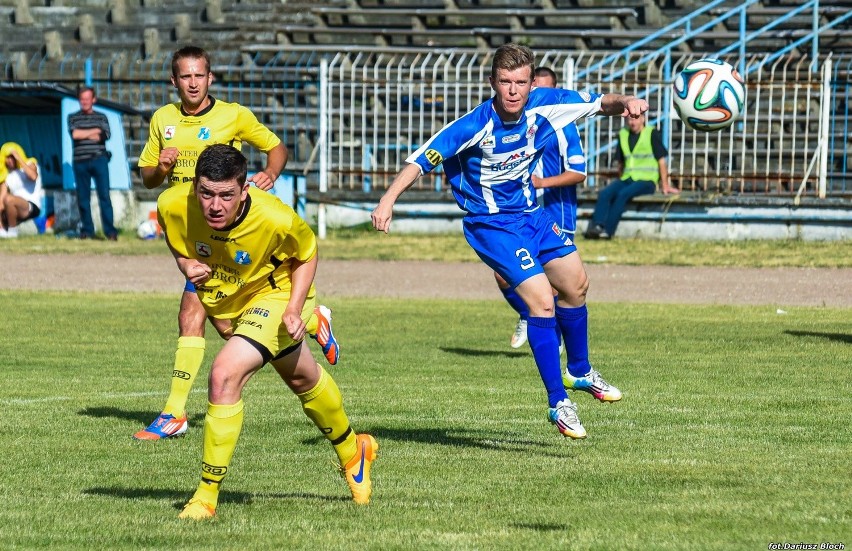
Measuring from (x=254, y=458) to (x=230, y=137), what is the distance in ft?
7.33

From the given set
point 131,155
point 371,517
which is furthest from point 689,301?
point 131,155

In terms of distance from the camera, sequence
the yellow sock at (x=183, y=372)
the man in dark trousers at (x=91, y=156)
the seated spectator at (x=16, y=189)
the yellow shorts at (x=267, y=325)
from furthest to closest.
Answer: the seated spectator at (x=16, y=189) → the man in dark trousers at (x=91, y=156) → the yellow sock at (x=183, y=372) → the yellow shorts at (x=267, y=325)

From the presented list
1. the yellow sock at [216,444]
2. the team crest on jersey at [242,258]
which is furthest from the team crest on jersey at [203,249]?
the yellow sock at [216,444]

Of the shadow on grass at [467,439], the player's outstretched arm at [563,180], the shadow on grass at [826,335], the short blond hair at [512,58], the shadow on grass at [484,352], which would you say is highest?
the short blond hair at [512,58]

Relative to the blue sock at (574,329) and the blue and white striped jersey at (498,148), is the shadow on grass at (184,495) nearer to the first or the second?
the blue and white striped jersey at (498,148)

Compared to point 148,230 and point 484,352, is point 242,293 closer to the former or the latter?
point 484,352

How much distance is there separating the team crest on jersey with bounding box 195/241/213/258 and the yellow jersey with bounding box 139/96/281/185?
8.21 ft

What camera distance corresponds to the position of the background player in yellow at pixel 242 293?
5.90 m

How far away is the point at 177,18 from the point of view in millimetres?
29938

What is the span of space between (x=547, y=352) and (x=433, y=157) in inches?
46.5

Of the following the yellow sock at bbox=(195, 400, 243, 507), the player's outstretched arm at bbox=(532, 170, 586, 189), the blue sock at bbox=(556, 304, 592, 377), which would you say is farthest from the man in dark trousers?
the yellow sock at bbox=(195, 400, 243, 507)

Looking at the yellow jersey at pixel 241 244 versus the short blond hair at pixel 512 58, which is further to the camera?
the short blond hair at pixel 512 58

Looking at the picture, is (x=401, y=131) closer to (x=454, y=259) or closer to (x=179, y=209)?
(x=454, y=259)

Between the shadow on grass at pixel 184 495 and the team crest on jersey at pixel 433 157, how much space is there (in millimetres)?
2115
